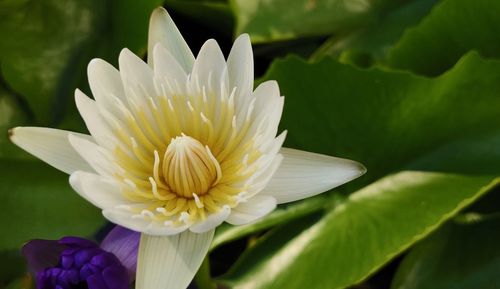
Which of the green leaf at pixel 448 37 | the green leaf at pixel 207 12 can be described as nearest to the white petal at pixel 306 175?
the green leaf at pixel 448 37

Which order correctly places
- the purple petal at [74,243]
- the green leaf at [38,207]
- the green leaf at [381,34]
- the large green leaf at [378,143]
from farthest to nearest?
the green leaf at [381,34] < the green leaf at [38,207] < the large green leaf at [378,143] < the purple petal at [74,243]

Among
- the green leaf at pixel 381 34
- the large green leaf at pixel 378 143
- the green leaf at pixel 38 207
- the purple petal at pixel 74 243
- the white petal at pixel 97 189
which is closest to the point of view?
the white petal at pixel 97 189

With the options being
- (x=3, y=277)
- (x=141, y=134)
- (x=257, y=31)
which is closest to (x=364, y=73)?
(x=257, y=31)

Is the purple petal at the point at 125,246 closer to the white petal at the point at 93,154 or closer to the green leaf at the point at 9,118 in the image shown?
the white petal at the point at 93,154

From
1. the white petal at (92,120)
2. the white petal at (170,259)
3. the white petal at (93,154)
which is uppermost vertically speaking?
the white petal at (92,120)

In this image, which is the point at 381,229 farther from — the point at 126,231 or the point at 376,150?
the point at 126,231

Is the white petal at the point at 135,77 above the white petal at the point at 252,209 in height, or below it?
above

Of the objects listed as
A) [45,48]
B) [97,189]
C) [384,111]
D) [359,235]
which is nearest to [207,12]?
[45,48]

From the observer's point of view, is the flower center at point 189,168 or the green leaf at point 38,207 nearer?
the flower center at point 189,168
